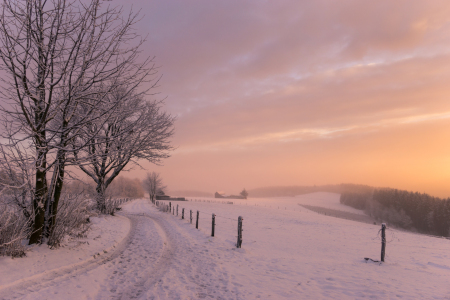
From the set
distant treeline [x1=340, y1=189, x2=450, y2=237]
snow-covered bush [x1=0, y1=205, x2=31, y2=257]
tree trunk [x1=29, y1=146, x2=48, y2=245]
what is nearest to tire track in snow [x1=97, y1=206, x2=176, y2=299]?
snow-covered bush [x1=0, y1=205, x2=31, y2=257]

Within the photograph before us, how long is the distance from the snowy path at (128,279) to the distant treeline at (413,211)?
3290 inches

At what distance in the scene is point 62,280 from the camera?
187 inches

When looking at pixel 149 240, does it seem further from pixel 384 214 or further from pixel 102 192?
pixel 384 214

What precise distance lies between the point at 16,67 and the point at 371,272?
430 inches

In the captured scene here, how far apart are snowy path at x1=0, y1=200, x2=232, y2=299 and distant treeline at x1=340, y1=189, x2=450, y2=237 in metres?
83.6

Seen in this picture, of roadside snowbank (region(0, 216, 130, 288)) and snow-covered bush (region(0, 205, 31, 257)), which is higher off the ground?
snow-covered bush (region(0, 205, 31, 257))

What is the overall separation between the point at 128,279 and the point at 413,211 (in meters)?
93.7

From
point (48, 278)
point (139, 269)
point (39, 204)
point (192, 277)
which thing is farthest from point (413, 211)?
point (39, 204)

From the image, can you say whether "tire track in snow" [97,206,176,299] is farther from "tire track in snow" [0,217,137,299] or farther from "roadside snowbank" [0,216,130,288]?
"roadside snowbank" [0,216,130,288]

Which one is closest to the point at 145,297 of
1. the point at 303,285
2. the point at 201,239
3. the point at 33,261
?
the point at 33,261

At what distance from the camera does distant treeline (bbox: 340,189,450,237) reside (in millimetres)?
63906

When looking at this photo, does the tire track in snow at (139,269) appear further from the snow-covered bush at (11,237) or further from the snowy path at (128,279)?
the snow-covered bush at (11,237)

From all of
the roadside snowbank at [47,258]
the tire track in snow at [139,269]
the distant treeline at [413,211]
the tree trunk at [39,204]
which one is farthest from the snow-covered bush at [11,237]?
the distant treeline at [413,211]

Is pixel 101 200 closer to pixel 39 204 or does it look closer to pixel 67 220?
pixel 67 220
